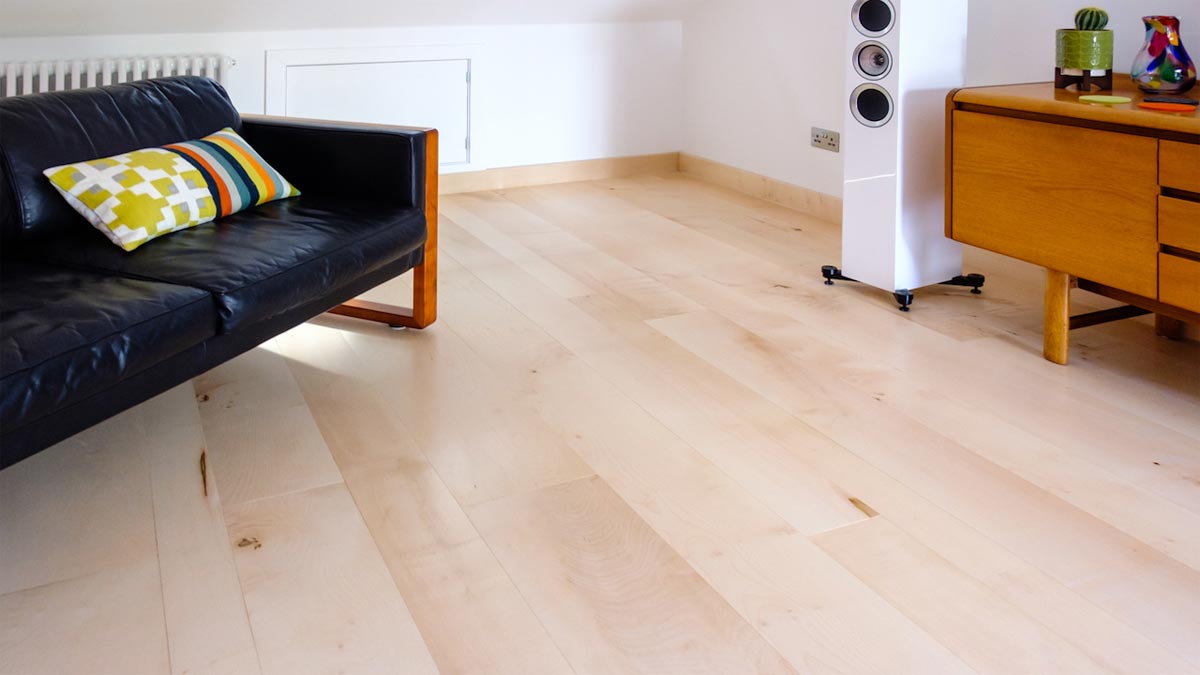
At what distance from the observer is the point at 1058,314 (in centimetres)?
279

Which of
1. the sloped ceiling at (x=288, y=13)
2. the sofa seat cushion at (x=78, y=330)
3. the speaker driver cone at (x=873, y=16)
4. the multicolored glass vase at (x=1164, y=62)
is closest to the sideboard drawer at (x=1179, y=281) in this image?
the multicolored glass vase at (x=1164, y=62)

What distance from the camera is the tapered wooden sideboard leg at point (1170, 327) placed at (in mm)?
2965

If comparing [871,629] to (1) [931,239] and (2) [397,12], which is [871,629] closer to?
(1) [931,239]

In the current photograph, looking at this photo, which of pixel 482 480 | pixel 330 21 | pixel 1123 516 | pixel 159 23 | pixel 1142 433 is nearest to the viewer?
pixel 1123 516

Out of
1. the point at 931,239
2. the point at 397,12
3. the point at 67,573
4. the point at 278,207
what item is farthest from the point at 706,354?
the point at 397,12

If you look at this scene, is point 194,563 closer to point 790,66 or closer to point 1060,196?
point 1060,196

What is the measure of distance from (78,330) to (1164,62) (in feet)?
8.21

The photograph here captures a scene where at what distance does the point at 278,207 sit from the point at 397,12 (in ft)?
6.65

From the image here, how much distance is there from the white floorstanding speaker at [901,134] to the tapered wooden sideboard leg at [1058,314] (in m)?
0.49

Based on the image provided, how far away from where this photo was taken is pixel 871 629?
1.69 metres

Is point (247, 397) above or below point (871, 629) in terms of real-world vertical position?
above

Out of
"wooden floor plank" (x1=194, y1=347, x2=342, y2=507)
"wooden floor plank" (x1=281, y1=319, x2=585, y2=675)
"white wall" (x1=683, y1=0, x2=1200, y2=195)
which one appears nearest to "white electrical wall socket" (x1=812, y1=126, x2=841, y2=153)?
"white wall" (x1=683, y1=0, x2=1200, y2=195)

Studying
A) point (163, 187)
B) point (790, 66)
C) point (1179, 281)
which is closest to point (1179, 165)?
point (1179, 281)

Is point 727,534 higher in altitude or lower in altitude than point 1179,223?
lower
